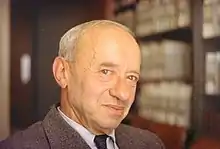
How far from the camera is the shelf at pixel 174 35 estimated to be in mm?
2465

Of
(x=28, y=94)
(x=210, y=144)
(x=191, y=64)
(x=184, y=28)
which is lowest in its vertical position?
(x=210, y=144)

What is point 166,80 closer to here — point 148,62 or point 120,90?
point 148,62

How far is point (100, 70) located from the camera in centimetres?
120

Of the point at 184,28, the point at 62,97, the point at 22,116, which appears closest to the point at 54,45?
the point at 22,116

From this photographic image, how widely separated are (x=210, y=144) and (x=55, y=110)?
112 cm

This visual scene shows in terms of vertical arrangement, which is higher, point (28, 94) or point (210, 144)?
point (28, 94)

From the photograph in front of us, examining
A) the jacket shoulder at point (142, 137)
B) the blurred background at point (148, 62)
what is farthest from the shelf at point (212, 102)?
the jacket shoulder at point (142, 137)

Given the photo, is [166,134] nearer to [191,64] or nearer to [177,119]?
[177,119]

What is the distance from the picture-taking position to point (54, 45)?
254 cm

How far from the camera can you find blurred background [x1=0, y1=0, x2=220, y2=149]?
7.73 feet

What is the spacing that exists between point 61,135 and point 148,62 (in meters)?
1.62

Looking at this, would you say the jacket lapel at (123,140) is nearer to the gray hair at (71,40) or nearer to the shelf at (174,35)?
the gray hair at (71,40)

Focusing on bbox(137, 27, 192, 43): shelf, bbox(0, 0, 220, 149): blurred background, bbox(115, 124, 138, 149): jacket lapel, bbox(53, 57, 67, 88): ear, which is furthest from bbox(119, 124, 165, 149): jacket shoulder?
bbox(137, 27, 192, 43): shelf

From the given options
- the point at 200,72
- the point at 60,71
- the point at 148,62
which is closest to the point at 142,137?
the point at 60,71
